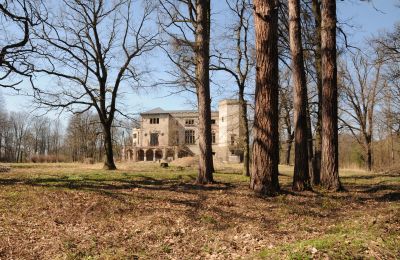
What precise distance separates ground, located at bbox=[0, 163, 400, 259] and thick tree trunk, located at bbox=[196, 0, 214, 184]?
6.69ft

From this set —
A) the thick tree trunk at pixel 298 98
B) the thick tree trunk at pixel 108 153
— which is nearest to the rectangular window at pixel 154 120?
the thick tree trunk at pixel 108 153

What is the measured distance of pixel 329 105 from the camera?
37.0 feet

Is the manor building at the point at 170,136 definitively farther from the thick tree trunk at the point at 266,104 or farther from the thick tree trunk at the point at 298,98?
the thick tree trunk at the point at 266,104

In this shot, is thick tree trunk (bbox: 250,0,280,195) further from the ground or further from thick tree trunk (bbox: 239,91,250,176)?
thick tree trunk (bbox: 239,91,250,176)

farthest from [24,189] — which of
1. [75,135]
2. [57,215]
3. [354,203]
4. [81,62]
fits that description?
[75,135]

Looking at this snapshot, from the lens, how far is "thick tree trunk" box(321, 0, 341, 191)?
437 inches

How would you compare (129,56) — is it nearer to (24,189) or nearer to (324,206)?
(24,189)

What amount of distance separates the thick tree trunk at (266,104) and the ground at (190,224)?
0.61m

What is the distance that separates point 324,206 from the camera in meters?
8.60

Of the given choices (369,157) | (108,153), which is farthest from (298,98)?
(369,157)

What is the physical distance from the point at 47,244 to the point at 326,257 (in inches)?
161

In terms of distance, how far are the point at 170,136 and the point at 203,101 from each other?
51835 mm

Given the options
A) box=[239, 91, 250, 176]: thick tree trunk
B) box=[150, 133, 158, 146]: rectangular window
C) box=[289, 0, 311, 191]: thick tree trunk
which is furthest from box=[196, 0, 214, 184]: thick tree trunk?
box=[150, 133, 158, 146]: rectangular window

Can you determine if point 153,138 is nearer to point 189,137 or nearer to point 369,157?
point 189,137
